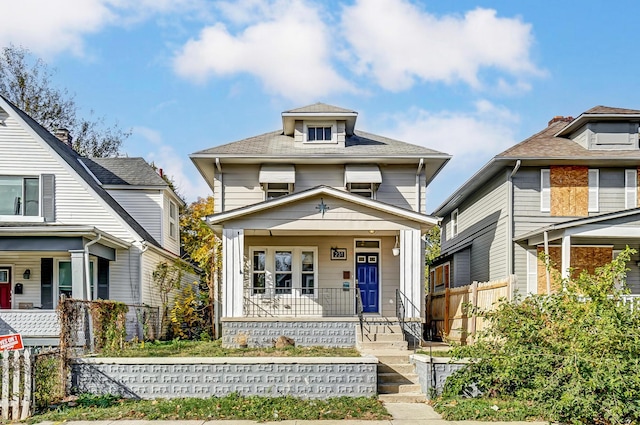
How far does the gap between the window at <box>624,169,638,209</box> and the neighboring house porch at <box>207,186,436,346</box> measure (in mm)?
6823

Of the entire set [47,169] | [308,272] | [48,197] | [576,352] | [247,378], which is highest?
[47,169]

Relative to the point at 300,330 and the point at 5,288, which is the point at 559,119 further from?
the point at 5,288

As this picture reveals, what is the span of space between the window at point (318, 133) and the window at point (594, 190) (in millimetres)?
8165

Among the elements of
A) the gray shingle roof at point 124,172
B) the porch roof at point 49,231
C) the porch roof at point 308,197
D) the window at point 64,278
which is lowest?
the window at point 64,278

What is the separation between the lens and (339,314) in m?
18.5

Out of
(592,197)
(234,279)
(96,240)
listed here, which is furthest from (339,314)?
(592,197)

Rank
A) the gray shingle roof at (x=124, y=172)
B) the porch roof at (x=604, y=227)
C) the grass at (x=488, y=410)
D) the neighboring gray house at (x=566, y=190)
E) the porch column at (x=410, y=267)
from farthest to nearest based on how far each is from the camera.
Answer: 1. the gray shingle roof at (x=124, y=172)
2. the neighboring gray house at (x=566, y=190)
3. the porch roof at (x=604, y=227)
4. the porch column at (x=410, y=267)
5. the grass at (x=488, y=410)

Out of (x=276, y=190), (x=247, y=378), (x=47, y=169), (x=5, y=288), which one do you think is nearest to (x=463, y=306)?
(x=247, y=378)

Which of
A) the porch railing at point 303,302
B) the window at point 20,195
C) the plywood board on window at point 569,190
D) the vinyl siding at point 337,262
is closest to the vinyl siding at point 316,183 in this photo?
the vinyl siding at point 337,262

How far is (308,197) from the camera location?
16.1 metres

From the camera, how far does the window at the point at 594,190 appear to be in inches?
747

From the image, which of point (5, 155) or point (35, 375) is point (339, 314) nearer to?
point (35, 375)

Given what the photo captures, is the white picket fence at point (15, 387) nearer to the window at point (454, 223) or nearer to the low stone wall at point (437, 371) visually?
the low stone wall at point (437, 371)

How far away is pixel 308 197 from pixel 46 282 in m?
9.20
